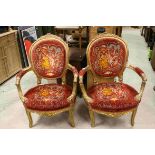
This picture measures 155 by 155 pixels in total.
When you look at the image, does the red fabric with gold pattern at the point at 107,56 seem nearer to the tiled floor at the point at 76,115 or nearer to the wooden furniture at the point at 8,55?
the tiled floor at the point at 76,115

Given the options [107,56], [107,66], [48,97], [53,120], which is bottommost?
[53,120]

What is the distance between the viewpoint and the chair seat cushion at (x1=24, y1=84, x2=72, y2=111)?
206 cm

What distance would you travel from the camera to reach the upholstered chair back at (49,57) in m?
2.37

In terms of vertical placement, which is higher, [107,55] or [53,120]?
[107,55]

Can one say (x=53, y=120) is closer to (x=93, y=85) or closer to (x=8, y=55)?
(x=93, y=85)

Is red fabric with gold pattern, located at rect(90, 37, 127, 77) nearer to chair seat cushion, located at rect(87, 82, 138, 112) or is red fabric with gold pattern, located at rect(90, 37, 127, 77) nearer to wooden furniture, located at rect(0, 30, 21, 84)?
chair seat cushion, located at rect(87, 82, 138, 112)

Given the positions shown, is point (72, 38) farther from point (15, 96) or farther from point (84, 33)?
point (15, 96)

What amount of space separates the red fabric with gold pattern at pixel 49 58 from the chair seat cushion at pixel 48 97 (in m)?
0.18

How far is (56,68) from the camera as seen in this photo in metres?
2.40

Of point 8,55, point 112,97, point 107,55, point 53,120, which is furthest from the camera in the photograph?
point 8,55

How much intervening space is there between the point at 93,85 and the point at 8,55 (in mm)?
1928

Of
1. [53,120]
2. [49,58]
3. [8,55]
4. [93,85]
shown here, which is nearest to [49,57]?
[49,58]

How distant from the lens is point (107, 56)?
7.70 feet

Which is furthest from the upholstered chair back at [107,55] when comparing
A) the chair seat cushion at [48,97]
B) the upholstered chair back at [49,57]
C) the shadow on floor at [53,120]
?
the shadow on floor at [53,120]
